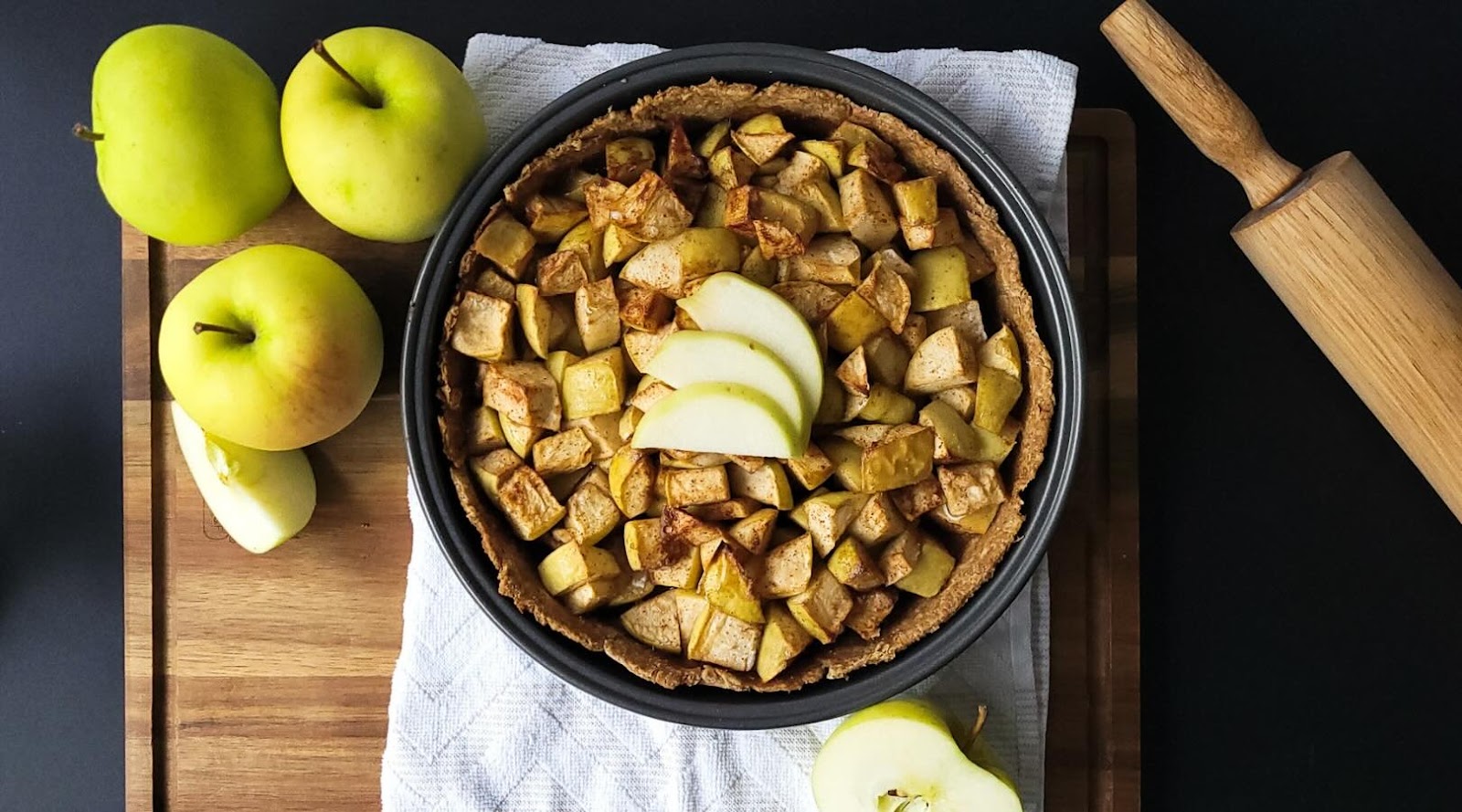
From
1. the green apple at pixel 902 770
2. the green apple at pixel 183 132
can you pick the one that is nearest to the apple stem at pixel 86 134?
the green apple at pixel 183 132

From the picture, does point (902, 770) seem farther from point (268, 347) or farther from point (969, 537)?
point (268, 347)

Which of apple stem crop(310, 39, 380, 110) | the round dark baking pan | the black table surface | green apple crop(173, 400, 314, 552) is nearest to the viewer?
apple stem crop(310, 39, 380, 110)

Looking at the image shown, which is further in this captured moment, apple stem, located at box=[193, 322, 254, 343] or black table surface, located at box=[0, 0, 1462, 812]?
black table surface, located at box=[0, 0, 1462, 812]

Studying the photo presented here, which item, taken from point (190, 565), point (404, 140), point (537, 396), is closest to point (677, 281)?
point (537, 396)

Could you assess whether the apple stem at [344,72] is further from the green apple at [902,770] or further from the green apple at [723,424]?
the green apple at [902,770]

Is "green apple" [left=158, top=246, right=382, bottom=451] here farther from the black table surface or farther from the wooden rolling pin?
the wooden rolling pin

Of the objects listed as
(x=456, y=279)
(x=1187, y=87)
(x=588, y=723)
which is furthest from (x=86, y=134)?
(x=1187, y=87)

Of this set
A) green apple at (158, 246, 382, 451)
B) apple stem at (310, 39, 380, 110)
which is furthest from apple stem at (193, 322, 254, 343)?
apple stem at (310, 39, 380, 110)
